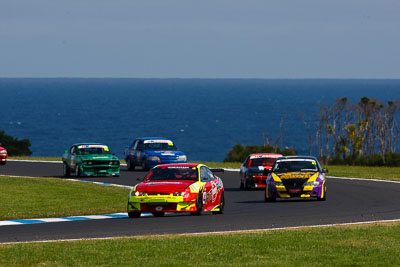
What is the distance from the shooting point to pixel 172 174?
24.1m

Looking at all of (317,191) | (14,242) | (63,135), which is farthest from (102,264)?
(63,135)

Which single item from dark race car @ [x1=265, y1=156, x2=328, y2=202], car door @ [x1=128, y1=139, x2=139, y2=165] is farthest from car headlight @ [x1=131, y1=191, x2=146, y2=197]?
car door @ [x1=128, y1=139, x2=139, y2=165]

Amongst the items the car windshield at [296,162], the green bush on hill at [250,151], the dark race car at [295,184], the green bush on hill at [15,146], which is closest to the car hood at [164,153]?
the car windshield at [296,162]

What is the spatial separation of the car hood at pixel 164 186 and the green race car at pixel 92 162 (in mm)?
17649

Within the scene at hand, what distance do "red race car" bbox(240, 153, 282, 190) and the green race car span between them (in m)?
8.09

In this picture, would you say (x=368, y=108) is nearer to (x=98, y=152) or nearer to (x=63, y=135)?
(x=98, y=152)

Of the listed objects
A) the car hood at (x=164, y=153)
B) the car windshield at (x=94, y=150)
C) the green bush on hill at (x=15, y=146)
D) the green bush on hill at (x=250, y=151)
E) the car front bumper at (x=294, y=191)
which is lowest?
the green bush on hill at (x=15, y=146)

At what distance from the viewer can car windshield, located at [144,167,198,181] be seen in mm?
23734

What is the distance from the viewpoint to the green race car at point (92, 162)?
133 feet

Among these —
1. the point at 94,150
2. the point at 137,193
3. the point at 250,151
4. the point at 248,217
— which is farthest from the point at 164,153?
the point at 250,151

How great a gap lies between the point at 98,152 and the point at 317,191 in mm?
15691

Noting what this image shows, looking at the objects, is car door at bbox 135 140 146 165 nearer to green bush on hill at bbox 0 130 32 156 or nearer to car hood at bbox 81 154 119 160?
car hood at bbox 81 154 119 160

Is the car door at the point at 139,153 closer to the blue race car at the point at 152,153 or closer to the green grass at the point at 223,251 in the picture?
the blue race car at the point at 152,153

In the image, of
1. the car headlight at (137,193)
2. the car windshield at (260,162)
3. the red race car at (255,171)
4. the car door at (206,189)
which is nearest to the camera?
Answer: the car headlight at (137,193)
